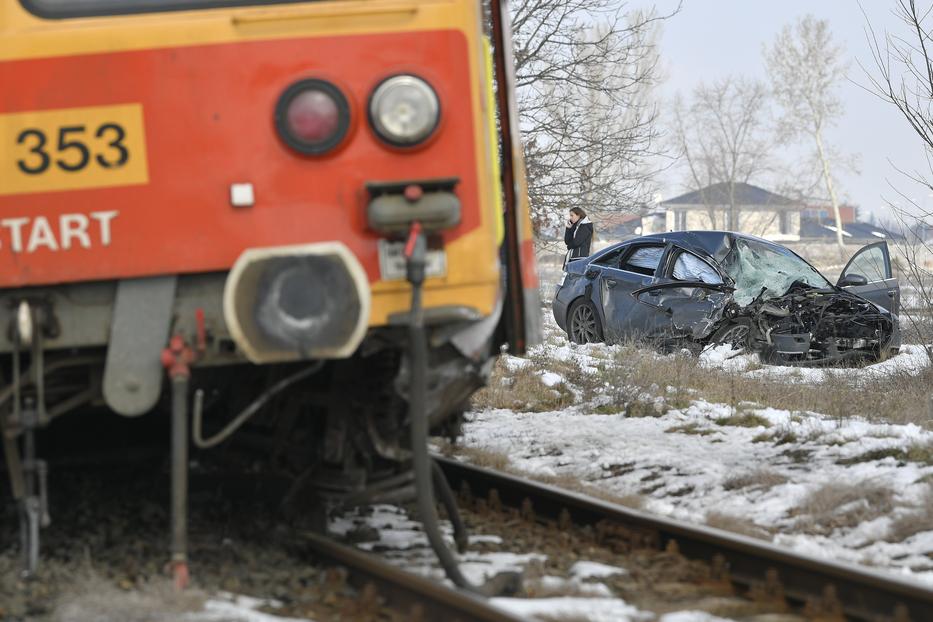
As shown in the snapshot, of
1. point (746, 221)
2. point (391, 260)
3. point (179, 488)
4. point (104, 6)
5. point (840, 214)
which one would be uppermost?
point (840, 214)

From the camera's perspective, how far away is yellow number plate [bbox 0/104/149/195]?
375 cm

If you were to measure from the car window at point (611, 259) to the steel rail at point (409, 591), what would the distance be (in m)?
10.8

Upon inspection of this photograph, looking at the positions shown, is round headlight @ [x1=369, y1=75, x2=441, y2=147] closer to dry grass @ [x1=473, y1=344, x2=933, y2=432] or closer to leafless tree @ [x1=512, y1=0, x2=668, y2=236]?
dry grass @ [x1=473, y1=344, x2=933, y2=432]

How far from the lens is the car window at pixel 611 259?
15070 mm

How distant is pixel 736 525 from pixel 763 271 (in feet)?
27.4

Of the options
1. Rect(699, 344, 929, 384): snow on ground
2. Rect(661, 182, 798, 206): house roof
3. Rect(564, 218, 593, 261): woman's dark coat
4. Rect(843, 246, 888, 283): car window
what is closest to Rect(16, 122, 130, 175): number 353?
Rect(699, 344, 929, 384): snow on ground

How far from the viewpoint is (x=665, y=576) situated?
465 centimetres

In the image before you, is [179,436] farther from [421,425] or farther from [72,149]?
[72,149]

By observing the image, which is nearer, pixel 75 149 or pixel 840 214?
pixel 75 149

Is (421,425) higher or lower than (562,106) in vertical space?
lower

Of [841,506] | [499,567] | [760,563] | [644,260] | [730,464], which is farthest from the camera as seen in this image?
[644,260]

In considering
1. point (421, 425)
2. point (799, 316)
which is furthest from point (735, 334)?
point (421, 425)

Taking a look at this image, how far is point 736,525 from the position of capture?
5695 mm

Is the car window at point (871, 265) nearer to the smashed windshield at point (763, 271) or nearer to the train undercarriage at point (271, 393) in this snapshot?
the smashed windshield at point (763, 271)
